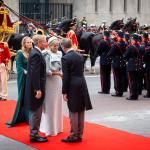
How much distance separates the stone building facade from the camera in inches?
1447

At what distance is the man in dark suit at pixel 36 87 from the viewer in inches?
373

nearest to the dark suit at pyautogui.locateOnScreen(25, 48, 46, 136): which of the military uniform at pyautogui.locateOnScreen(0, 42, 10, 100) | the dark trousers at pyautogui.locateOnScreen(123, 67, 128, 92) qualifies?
the military uniform at pyautogui.locateOnScreen(0, 42, 10, 100)

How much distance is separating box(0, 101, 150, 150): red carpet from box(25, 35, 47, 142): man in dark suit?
0.32 meters

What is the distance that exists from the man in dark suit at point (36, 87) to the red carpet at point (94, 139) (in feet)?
1.05

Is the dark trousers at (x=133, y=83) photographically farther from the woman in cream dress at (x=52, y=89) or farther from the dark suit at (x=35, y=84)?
the dark suit at (x=35, y=84)

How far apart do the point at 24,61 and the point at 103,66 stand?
5.14 m

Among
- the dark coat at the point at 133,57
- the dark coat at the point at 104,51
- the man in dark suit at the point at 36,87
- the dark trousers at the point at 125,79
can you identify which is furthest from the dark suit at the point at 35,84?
the dark coat at the point at 104,51

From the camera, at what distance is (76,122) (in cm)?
949

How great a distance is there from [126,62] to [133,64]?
48 cm

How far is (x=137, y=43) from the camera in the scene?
14438 millimetres

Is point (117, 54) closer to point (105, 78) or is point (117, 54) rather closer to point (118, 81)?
point (118, 81)

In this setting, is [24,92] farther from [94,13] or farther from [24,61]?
[94,13]

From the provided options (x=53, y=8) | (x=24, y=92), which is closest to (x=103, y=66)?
(x=24, y=92)

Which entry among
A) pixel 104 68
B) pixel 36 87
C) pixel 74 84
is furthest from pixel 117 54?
pixel 36 87
